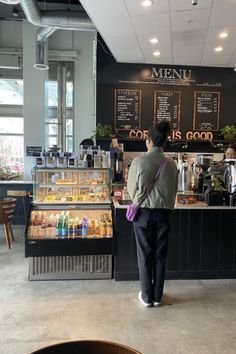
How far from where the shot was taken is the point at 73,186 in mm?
→ 3908

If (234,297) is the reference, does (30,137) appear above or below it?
above

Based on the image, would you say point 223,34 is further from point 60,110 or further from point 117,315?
point 60,110

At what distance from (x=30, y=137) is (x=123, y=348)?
271 inches

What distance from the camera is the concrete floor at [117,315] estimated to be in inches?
98.7

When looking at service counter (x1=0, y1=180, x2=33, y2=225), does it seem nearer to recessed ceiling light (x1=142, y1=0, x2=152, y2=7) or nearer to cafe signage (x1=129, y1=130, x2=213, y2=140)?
cafe signage (x1=129, y1=130, x2=213, y2=140)

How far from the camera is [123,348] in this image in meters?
1.14

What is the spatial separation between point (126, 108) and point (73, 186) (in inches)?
97.1

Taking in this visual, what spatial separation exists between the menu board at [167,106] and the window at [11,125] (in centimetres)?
431

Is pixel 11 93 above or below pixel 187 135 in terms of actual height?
above

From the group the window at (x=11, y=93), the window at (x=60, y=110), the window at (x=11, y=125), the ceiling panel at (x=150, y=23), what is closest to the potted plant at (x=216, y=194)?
the ceiling panel at (x=150, y=23)

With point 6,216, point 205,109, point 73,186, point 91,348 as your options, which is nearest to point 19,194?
point 6,216

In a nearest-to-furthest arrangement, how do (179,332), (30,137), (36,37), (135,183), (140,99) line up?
(179,332) → (135,183) → (140,99) → (36,37) → (30,137)

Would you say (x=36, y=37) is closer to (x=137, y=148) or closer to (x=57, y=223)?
(x=137, y=148)

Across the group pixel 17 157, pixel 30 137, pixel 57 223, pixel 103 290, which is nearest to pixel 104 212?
pixel 57 223
